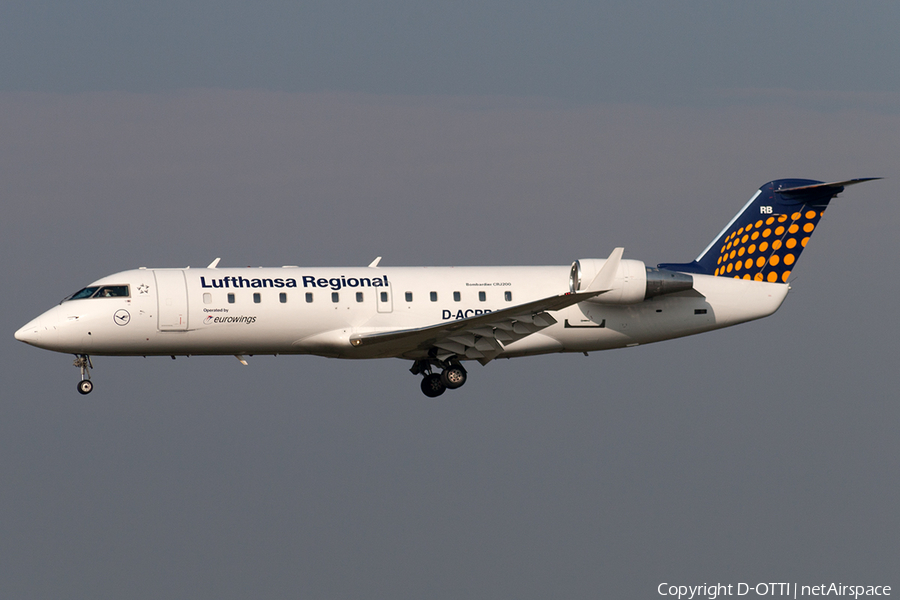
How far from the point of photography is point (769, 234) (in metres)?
38.0

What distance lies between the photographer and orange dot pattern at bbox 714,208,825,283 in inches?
1489

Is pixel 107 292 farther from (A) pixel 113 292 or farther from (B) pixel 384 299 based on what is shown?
(B) pixel 384 299

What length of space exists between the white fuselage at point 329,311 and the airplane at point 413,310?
0.03m

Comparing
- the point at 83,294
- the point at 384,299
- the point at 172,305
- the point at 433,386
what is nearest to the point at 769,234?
the point at 433,386

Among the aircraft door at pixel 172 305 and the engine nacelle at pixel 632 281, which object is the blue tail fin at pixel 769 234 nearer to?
the engine nacelle at pixel 632 281

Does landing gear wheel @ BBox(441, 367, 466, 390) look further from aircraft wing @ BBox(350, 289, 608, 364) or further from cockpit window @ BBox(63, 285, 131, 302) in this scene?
cockpit window @ BBox(63, 285, 131, 302)

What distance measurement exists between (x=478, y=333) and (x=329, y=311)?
419 cm

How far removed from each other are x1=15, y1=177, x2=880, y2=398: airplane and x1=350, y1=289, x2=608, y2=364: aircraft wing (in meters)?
0.04

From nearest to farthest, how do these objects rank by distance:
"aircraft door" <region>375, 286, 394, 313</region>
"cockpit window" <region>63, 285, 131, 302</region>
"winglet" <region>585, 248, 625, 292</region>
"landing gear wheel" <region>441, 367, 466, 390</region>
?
"winglet" <region>585, 248, 625, 292</region> → "cockpit window" <region>63, 285, 131, 302</region> → "aircraft door" <region>375, 286, 394, 313</region> → "landing gear wheel" <region>441, 367, 466, 390</region>

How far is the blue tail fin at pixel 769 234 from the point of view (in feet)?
124

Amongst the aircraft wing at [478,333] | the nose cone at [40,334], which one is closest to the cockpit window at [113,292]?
the nose cone at [40,334]

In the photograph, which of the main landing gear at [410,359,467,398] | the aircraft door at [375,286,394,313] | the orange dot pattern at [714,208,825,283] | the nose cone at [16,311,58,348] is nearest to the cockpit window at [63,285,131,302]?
the nose cone at [16,311,58,348]

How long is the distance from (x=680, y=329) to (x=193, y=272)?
14.2 metres

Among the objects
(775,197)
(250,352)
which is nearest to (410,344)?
(250,352)
